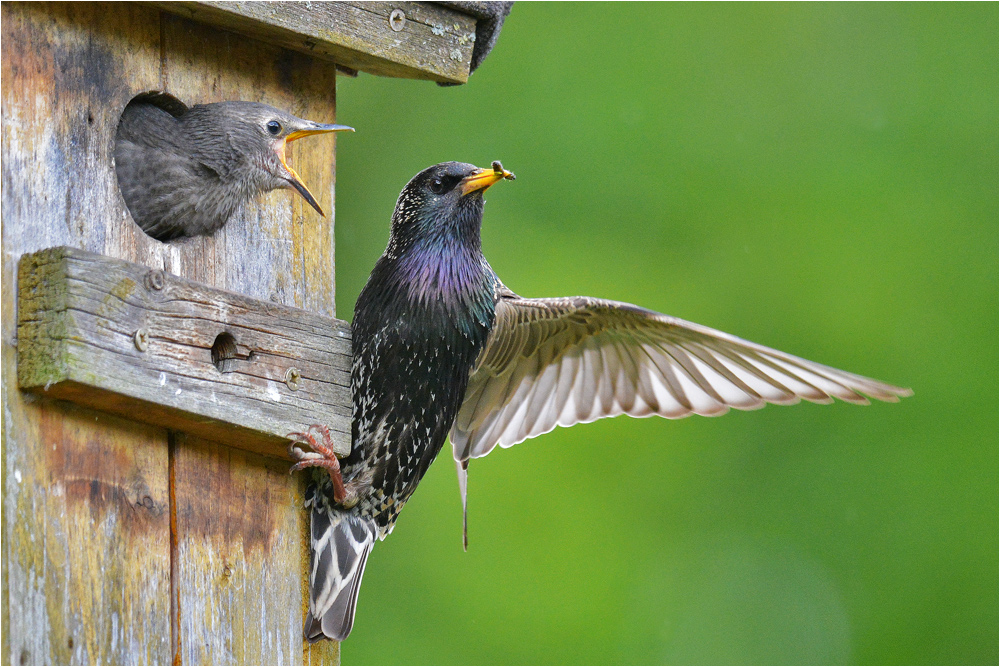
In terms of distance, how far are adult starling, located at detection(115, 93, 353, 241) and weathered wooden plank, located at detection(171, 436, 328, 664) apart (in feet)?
1.79

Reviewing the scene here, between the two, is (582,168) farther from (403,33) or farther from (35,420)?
(35,420)

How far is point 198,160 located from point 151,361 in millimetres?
704

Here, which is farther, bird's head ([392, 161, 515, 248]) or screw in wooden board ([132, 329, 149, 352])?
bird's head ([392, 161, 515, 248])

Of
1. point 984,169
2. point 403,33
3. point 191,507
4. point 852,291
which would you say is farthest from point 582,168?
point 191,507

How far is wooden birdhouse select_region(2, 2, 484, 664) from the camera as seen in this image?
286cm

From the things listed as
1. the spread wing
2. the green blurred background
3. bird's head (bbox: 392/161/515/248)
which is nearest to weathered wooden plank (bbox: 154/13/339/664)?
bird's head (bbox: 392/161/515/248)

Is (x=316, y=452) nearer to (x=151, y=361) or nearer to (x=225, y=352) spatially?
(x=225, y=352)

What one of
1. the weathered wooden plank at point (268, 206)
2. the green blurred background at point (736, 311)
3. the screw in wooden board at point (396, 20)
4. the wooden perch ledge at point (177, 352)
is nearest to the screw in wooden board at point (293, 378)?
the wooden perch ledge at point (177, 352)

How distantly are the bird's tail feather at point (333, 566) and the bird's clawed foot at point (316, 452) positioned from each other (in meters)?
0.12

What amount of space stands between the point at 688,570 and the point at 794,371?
3.52m

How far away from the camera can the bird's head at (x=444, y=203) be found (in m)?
3.81

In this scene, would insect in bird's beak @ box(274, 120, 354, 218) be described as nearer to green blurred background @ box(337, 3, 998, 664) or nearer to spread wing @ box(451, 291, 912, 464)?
spread wing @ box(451, 291, 912, 464)

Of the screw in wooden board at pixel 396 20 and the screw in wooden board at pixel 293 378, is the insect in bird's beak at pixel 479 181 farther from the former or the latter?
the screw in wooden board at pixel 293 378

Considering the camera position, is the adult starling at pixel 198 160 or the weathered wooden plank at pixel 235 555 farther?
the adult starling at pixel 198 160
